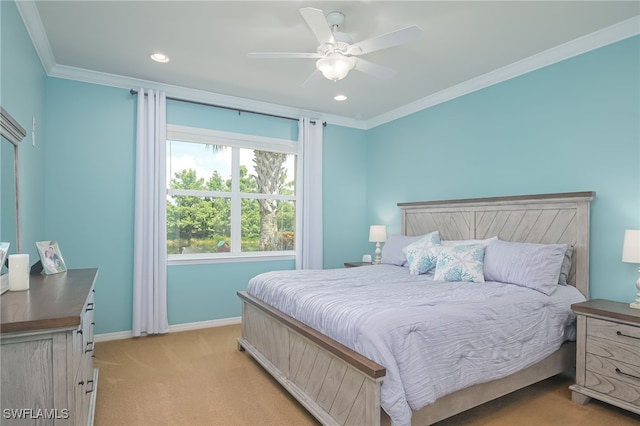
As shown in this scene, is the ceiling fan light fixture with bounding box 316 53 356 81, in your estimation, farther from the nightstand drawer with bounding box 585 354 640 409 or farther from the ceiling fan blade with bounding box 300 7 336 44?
the nightstand drawer with bounding box 585 354 640 409

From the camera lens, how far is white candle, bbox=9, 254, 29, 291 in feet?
5.97

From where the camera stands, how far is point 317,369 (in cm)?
224

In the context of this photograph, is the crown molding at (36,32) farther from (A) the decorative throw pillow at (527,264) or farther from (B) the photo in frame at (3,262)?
(A) the decorative throw pillow at (527,264)

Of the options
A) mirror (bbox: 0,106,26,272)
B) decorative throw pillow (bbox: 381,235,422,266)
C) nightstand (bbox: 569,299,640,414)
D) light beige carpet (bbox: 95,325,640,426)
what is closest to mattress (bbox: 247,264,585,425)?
nightstand (bbox: 569,299,640,414)

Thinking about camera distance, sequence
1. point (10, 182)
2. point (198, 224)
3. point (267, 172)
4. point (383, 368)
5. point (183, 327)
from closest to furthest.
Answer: point (383, 368)
point (10, 182)
point (183, 327)
point (198, 224)
point (267, 172)

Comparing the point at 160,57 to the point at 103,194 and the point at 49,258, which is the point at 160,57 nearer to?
the point at 103,194

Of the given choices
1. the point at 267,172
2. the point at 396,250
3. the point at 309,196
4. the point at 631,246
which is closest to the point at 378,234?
the point at 396,250

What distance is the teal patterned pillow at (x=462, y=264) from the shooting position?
3008mm

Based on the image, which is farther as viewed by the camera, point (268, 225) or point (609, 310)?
point (268, 225)

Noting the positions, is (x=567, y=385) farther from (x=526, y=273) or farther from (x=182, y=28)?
(x=182, y=28)

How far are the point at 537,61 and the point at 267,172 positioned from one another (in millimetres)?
3177

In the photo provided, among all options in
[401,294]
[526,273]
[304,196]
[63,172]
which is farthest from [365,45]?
[63,172]

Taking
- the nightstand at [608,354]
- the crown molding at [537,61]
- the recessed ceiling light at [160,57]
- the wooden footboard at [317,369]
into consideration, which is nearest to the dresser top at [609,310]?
the nightstand at [608,354]

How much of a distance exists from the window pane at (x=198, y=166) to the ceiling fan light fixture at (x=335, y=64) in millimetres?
2220
